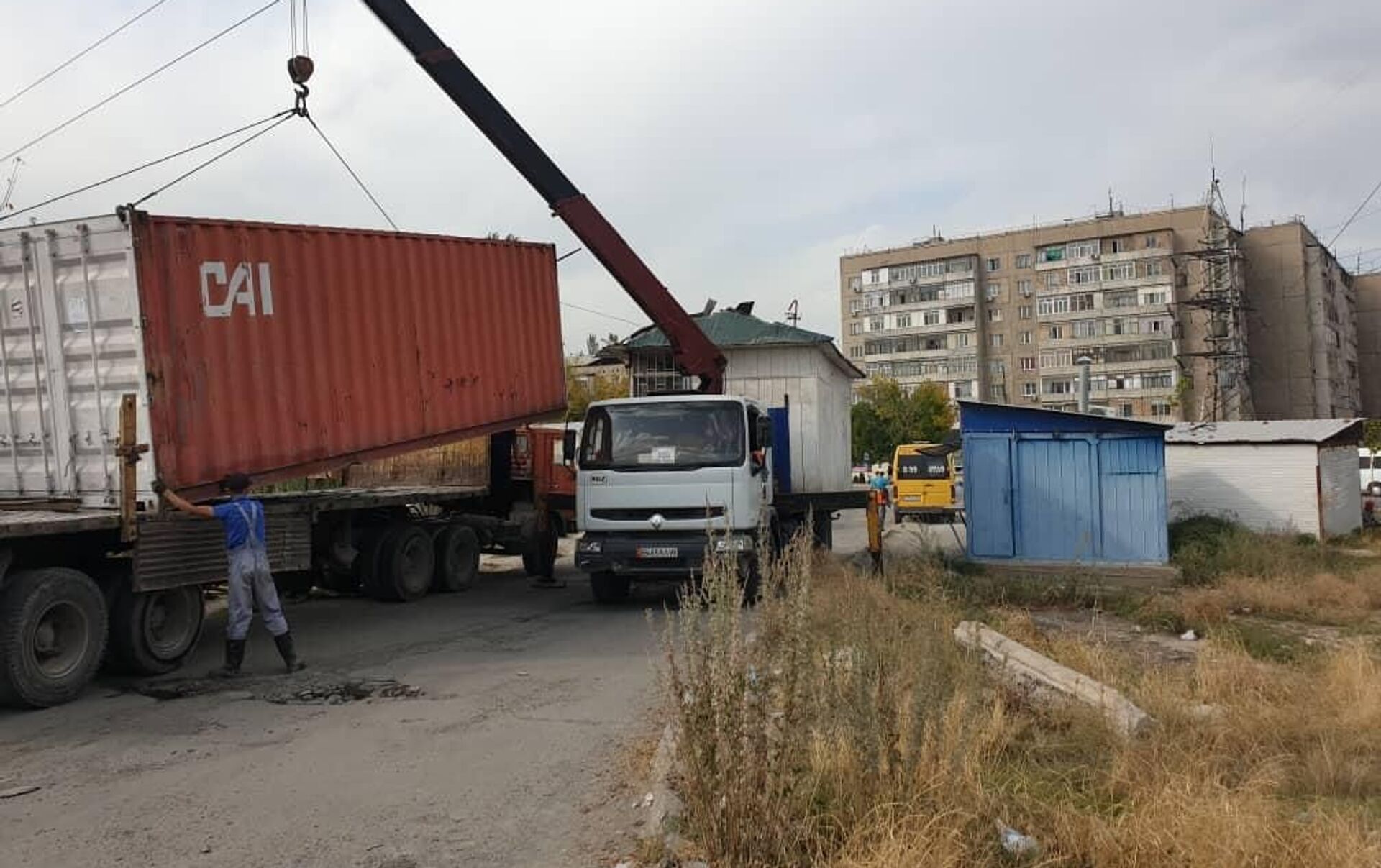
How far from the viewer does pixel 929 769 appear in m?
3.69

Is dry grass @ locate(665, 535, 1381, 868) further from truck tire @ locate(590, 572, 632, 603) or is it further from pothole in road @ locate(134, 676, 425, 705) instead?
truck tire @ locate(590, 572, 632, 603)

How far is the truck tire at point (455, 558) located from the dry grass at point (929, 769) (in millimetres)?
8425

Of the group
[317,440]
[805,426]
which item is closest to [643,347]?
[805,426]

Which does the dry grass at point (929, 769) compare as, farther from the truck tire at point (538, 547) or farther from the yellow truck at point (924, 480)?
the yellow truck at point (924, 480)

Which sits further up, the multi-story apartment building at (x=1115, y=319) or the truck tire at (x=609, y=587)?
the multi-story apartment building at (x=1115, y=319)

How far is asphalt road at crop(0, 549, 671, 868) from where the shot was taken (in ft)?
13.6

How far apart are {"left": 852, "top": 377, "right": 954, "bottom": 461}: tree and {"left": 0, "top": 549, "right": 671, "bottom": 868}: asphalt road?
55.3 meters

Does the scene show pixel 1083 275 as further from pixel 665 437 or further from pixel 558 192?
pixel 665 437

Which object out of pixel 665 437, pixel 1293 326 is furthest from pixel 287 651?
pixel 1293 326

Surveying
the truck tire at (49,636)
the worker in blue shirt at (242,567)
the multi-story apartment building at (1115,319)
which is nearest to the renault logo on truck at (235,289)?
the worker in blue shirt at (242,567)

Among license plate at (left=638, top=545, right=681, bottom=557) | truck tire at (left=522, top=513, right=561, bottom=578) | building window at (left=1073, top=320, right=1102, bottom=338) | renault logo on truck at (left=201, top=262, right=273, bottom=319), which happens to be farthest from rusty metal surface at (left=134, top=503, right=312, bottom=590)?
building window at (left=1073, top=320, right=1102, bottom=338)

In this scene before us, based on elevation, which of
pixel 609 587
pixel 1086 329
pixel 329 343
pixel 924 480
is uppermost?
pixel 1086 329

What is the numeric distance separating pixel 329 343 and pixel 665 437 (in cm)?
341

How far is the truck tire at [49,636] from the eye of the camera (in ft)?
21.6
